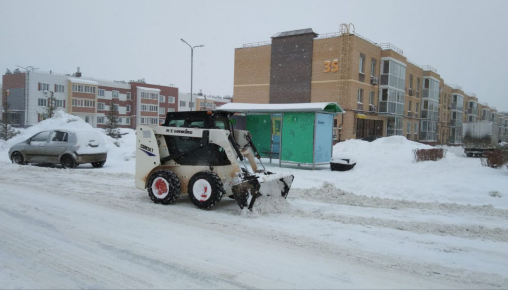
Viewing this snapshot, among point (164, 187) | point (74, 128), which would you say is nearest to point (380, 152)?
point (164, 187)

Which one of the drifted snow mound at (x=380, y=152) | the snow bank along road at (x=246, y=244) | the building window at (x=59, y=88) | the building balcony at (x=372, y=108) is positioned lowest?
the snow bank along road at (x=246, y=244)

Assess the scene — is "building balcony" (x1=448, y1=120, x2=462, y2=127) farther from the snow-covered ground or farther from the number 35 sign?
the snow-covered ground

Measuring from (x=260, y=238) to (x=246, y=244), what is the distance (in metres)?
0.36

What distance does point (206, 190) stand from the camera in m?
7.30

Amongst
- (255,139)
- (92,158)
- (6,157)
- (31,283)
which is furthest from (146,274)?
(6,157)

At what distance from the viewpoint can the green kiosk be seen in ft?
48.4

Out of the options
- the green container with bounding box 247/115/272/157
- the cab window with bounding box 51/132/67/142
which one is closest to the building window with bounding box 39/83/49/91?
the cab window with bounding box 51/132/67/142

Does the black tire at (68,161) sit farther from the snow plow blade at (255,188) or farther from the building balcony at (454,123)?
the building balcony at (454,123)

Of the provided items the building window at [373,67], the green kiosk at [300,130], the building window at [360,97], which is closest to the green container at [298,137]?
the green kiosk at [300,130]

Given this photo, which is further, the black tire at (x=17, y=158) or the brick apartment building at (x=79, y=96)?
the brick apartment building at (x=79, y=96)

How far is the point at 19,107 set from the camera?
63.7 m

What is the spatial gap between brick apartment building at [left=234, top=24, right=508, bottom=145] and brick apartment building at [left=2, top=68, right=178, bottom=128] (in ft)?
86.2

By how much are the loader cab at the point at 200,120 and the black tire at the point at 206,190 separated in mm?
1091

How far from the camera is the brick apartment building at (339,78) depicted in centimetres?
3403
